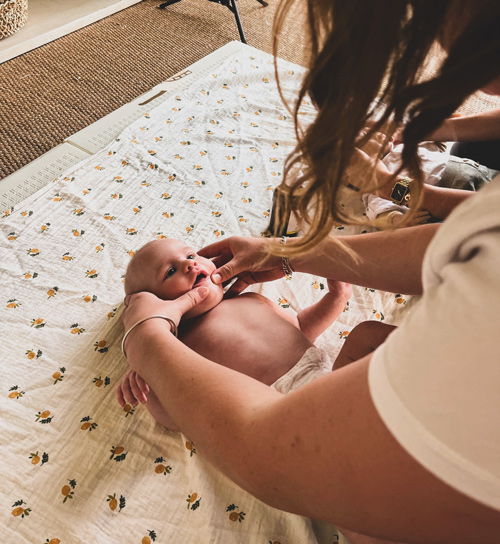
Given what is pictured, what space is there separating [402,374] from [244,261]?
25.2 inches

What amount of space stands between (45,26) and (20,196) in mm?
1378

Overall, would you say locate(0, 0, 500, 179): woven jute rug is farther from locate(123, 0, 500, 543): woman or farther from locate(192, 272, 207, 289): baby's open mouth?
locate(123, 0, 500, 543): woman

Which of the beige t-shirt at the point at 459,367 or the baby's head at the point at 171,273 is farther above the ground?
the beige t-shirt at the point at 459,367

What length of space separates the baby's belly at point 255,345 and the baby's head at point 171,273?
69mm

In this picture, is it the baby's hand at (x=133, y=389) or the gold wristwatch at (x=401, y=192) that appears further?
the gold wristwatch at (x=401, y=192)

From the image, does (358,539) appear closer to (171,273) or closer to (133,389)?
(133,389)

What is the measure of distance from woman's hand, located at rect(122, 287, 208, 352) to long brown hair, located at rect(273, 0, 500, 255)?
0.48 metres

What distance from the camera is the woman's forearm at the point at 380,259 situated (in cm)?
80

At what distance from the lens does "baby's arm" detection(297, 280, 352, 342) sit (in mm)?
1007

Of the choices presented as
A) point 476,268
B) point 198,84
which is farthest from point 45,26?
point 476,268

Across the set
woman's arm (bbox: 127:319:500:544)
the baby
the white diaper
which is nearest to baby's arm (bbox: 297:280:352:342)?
the baby

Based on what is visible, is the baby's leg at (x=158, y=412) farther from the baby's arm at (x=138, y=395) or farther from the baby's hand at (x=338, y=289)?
the baby's hand at (x=338, y=289)

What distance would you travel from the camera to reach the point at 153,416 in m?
0.86

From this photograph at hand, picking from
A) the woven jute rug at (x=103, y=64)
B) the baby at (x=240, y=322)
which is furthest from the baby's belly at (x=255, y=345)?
the woven jute rug at (x=103, y=64)
